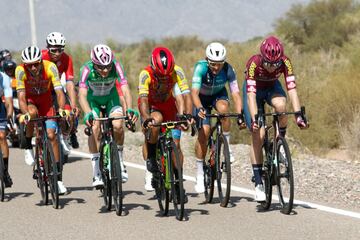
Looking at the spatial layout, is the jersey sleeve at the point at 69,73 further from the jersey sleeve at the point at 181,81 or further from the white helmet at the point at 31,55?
the jersey sleeve at the point at 181,81

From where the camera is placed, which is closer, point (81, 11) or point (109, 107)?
point (109, 107)

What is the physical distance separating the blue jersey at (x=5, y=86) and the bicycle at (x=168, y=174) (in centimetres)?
264

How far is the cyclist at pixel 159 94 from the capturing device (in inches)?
393

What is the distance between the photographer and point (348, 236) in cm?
831

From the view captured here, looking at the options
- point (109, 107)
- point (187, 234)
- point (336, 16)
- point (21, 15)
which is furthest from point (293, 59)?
point (21, 15)

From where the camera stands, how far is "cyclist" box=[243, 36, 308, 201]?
32.0 ft

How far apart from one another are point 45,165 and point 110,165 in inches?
50.9

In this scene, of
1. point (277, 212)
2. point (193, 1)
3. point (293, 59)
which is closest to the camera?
point (277, 212)

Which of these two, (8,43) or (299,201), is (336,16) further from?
(8,43)

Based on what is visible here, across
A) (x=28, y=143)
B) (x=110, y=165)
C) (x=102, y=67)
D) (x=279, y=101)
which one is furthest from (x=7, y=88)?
(x=279, y=101)

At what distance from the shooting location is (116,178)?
9836 millimetres

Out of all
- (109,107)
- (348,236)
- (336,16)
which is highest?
(336,16)

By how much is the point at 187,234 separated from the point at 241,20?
114m

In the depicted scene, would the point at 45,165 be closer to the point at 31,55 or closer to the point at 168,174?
the point at 31,55
